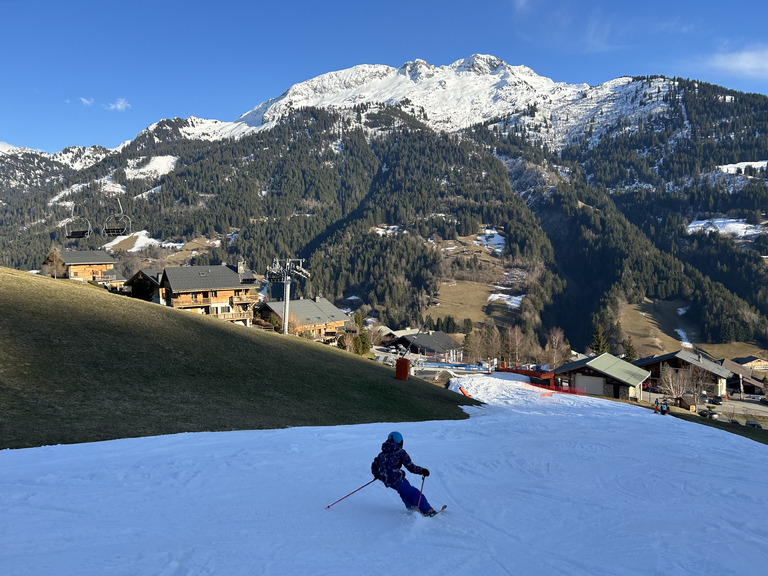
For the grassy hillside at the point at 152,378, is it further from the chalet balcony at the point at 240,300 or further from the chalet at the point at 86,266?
the chalet at the point at 86,266

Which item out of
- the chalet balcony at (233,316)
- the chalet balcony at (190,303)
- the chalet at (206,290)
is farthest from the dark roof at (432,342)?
the chalet balcony at (190,303)

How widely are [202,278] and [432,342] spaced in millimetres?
63371

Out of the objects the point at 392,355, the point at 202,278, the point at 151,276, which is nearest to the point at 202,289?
the point at 202,278

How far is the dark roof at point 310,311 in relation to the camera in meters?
97.6

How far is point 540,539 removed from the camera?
1045 cm

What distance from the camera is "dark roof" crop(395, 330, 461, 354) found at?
119 m

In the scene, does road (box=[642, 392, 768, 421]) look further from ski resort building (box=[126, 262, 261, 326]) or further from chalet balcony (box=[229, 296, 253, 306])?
ski resort building (box=[126, 262, 261, 326])

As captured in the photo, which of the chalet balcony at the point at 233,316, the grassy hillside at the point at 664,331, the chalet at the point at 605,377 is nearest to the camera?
the chalet at the point at 605,377

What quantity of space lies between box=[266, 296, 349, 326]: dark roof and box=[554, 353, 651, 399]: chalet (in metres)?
50.3

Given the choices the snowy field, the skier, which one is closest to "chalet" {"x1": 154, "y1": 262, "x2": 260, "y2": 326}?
the snowy field

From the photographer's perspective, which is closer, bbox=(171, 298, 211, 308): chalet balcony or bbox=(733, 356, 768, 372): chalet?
bbox=(171, 298, 211, 308): chalet balcony

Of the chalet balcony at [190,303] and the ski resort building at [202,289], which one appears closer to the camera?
the chalet balcony at [190,303]

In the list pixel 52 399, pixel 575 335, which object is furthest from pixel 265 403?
pixel 575 335

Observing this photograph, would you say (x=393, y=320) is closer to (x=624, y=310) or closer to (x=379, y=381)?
(x=624, y=310)
